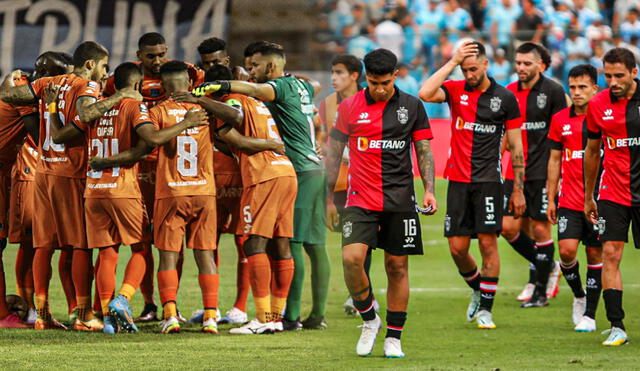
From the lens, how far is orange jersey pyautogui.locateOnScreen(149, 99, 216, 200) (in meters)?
7.62

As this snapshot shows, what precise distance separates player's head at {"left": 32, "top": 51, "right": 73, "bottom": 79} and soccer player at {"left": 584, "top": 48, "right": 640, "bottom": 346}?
13.1 feet

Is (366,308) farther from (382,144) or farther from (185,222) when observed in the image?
(185,222)

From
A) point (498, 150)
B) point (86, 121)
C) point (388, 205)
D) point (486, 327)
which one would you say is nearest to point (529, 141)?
point (498, 150)

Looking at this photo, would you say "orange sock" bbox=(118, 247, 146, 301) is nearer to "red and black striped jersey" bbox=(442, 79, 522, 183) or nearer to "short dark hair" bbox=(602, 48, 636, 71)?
"red and black striped jersey" bbox=(442, 79, 522, 183)

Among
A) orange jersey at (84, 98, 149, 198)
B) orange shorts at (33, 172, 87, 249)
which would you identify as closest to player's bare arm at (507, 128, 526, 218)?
orange jersey at (84, 98, 149, 198)

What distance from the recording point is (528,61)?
971 cm

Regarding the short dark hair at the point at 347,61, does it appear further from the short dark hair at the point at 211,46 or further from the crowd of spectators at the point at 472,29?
the crowd of spectators at the point at 472,29

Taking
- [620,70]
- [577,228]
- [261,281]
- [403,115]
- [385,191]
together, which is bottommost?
[261,281]

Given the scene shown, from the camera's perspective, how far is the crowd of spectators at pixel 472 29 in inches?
755

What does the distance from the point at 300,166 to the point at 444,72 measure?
51.9 inches

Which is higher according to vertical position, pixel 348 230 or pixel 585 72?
pixel 585 72

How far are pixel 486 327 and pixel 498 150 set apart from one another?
1.45 metres

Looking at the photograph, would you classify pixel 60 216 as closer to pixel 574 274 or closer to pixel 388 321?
pixel 388 321

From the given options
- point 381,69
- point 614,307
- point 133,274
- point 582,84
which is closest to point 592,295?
point 614,307
